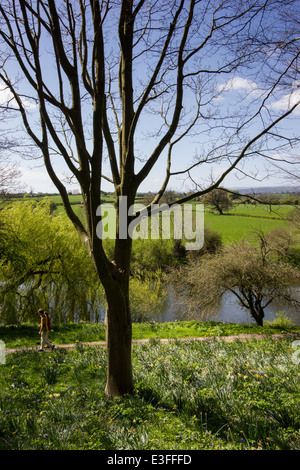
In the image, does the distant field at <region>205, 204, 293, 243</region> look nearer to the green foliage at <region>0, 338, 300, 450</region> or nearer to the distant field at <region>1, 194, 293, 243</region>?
the distant field at <region>1, 194, 293, 243</region>

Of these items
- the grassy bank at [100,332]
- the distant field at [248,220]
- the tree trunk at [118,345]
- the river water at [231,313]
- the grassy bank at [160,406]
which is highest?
the distant field at [248,220]

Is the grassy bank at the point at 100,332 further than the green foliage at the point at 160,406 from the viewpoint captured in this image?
Yes

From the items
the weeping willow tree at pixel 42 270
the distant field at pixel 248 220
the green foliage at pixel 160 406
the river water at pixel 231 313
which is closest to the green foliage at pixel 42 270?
the weeping willow tree at pixel 42 270

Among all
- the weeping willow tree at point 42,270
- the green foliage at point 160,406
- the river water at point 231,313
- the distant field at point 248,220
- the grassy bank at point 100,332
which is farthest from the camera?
the river water at point 231,313

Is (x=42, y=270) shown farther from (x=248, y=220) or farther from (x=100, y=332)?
(x=248, y=220)

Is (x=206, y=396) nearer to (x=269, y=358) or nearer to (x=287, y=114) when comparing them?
(x=269, y=358)

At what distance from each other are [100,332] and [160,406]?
242 inches

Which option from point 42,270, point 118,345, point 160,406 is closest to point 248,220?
point 42,270

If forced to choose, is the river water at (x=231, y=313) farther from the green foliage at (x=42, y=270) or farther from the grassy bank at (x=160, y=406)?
the grassy bank at (x=160, y=406)

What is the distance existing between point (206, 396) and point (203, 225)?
1065 inches

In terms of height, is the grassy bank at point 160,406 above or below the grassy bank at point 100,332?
above

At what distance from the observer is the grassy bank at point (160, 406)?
3301 millimetres

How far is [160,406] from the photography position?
4215mm

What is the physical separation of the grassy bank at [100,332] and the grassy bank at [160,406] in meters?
3.22
